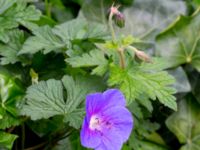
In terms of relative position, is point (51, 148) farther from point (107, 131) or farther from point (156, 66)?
point (156, 66)

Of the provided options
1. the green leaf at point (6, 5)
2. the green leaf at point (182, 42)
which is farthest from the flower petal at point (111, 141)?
the green leaf at point (182, 42)

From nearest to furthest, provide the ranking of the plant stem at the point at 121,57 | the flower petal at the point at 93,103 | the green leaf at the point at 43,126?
the flower petal at the point at 93,103 → the plant stem at the point at 121,57 → the green leaf at the point at 43,126

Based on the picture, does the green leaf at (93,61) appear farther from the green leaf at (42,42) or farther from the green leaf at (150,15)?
the green leaf at (150,15)

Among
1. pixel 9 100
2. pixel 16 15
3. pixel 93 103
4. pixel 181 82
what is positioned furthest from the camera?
pixel 181 82

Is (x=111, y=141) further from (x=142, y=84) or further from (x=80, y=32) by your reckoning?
(x=80, y=32)

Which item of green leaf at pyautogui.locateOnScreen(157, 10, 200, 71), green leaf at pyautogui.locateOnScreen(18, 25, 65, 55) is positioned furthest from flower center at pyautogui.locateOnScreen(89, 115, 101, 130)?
green leaf at pyautogui.locateOnScreen(157, 10, 200, 71)

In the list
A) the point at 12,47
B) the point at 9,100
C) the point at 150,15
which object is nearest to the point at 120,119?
the point at 9,100

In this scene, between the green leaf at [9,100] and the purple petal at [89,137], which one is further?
the green leaf at [9,100]
